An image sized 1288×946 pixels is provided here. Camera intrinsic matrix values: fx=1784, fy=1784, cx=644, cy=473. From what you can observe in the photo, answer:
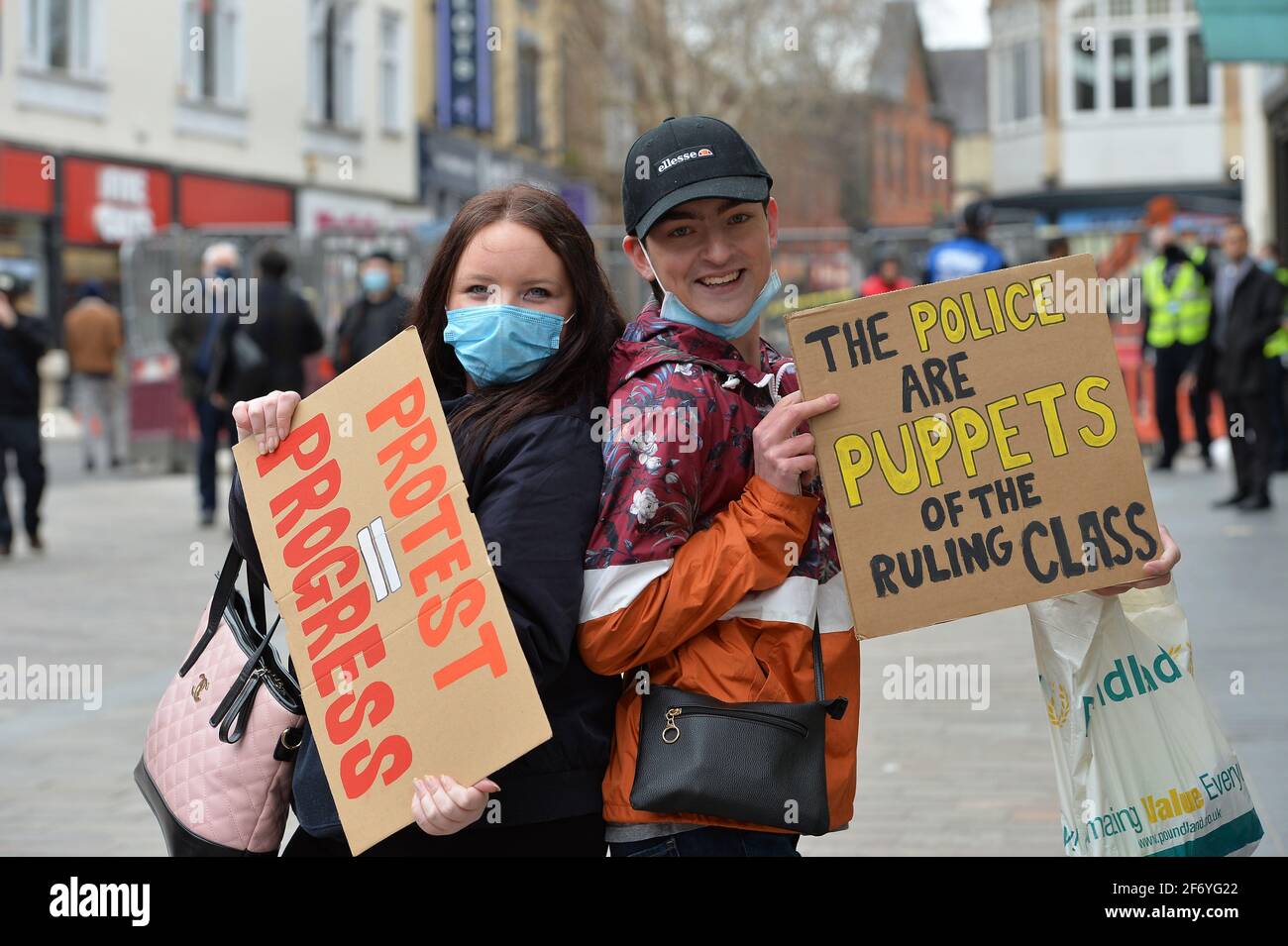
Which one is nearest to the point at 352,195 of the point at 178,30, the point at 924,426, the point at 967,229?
the point at 178,30

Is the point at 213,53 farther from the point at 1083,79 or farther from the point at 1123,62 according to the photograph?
the point at 1123,62

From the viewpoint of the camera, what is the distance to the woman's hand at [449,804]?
2.57 metres

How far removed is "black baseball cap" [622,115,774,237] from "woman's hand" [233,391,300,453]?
0.62 meters

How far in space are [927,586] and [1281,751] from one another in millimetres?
3381

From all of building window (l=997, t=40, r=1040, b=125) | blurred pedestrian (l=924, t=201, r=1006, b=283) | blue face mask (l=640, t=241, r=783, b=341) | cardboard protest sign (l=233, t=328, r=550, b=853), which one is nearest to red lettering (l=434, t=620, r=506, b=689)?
cardboard protest sign (l=233, t=328, r=550, b=853)

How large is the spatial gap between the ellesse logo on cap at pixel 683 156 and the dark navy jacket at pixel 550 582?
39cm

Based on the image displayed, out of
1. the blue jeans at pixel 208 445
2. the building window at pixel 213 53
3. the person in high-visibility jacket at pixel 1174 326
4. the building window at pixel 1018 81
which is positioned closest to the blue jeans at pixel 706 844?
the blue jeans at pixel 208 445

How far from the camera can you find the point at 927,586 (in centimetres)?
281

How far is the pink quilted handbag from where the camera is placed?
9.38ft

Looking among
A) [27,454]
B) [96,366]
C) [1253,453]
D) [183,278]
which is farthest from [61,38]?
[1253,453]

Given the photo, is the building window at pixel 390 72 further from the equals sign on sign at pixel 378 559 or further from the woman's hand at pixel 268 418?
the equals sign on sign at pixel 378 559

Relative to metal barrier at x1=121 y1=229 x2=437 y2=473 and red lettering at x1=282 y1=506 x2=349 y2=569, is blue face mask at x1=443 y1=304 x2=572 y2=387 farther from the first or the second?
metal barrier at x1=121 y1=229 x2=437 y2=473
